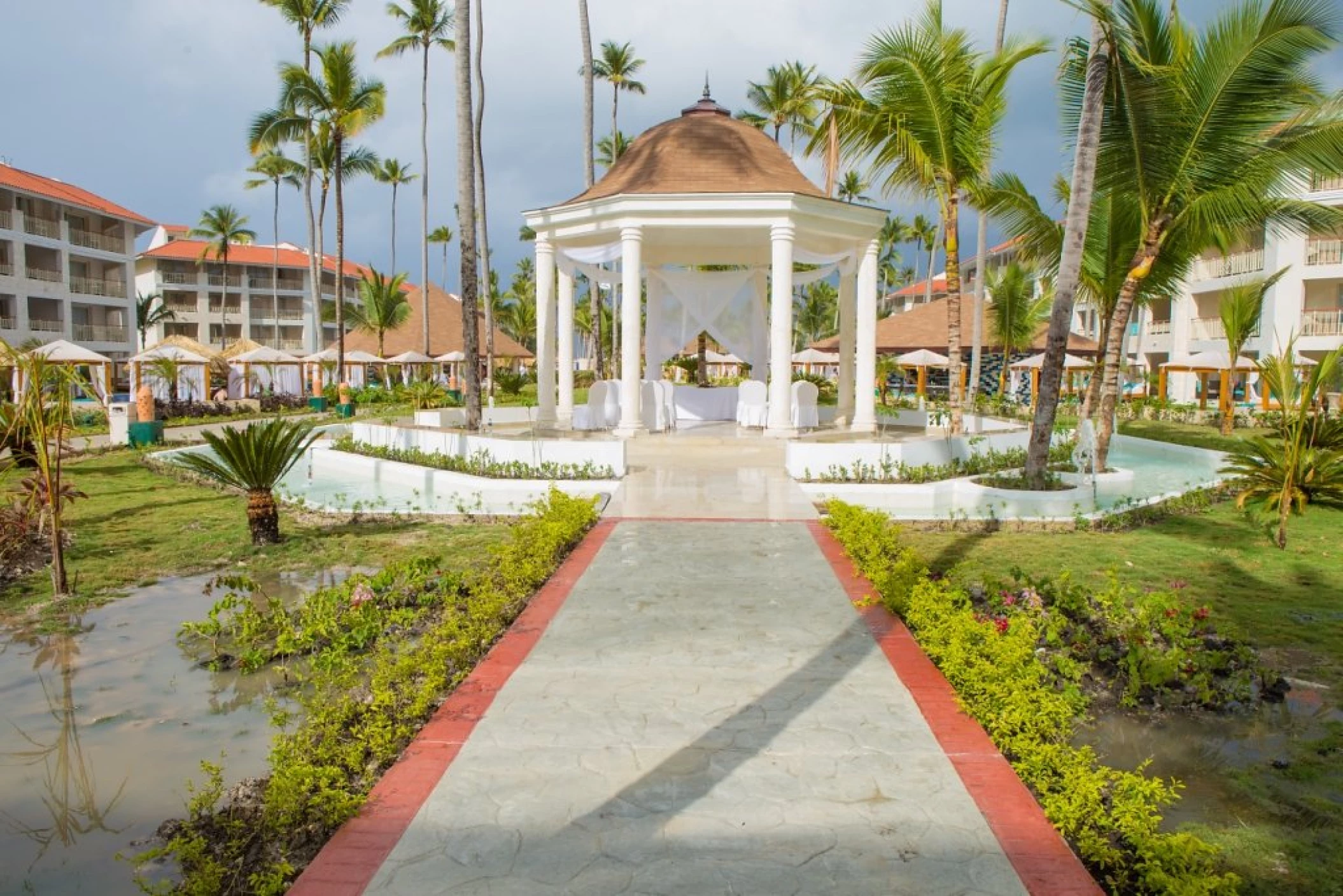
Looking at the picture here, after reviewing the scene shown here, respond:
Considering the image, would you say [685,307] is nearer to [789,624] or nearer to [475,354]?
[475,354]

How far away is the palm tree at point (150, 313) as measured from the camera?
62.4m

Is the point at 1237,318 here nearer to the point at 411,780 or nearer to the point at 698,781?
the point at 698,781

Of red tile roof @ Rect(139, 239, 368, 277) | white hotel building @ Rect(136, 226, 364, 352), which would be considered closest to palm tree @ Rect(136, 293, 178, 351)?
white hotel building @ Rect(136, 226, 364, 352)

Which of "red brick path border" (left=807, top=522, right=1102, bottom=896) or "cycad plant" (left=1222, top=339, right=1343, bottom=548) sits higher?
"cycad plant" (left=1222, top=339, right=1343, bottom=548)

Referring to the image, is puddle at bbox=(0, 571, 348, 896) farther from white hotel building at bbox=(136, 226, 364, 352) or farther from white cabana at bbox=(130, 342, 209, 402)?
white hotel building at bbox=(136, 226, 364, 352)

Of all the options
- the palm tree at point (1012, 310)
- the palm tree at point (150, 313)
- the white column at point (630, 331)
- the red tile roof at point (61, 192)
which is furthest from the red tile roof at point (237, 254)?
the white column at point (630, 331)

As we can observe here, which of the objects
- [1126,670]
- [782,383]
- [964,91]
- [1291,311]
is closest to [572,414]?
[782,383]

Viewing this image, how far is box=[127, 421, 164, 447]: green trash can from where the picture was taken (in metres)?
20.2

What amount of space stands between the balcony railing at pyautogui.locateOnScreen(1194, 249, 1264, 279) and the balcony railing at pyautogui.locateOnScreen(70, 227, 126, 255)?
1950 inches

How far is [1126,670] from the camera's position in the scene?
219 inches

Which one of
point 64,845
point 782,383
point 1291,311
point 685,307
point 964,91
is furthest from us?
point 1291,311

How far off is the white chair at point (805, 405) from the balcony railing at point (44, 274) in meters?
39.6

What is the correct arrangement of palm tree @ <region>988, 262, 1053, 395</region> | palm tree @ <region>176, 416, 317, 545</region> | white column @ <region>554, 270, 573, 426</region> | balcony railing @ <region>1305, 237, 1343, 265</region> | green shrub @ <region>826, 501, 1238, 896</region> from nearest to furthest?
green shrub @ <region>826, 501, 1238, 896</region> < palm tree @ <region>176, 416, 317, 545</region> < white column @ <region>554, 270, 573, 426</region> < balcony railing @ <region>1305, 237, 1343, 265</region> < palm tree @ <region>988, 262, 1053, 395</region>

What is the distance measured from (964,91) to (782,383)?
5.69 m
